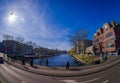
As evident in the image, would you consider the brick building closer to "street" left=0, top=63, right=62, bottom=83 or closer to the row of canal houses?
"street" left=0, top=63, right=62, bottom=83

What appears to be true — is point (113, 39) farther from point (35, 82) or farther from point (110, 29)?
point (35, 82)

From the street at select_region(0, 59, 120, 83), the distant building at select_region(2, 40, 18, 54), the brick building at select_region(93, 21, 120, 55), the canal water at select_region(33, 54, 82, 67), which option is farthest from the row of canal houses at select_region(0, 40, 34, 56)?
the street at select_region(0, 59, 120, 83)

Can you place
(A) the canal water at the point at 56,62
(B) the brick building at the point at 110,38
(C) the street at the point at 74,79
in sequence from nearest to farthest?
1. (C) the street at the point at 74,79
2. (A) the canal water at the point at 56,62
3. (B) the brick building at the point at 110,38

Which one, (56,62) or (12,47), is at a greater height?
(12,47)

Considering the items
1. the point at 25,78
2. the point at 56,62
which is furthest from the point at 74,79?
the point at 56,62

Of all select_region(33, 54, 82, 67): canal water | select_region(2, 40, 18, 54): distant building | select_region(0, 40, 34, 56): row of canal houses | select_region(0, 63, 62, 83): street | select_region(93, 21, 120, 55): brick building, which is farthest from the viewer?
select_region(2, 40, 18, 54): distant building

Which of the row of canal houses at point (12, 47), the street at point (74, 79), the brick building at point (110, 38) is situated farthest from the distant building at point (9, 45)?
the street at point (74, 79)

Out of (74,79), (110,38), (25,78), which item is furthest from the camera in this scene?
(110,38)

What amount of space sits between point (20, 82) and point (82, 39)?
44963 millimetres

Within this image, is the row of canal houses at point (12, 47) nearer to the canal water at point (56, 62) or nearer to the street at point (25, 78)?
the canal water at point (56, 62)

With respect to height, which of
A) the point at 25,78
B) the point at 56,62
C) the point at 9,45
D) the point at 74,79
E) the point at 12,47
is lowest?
the point at 25,78

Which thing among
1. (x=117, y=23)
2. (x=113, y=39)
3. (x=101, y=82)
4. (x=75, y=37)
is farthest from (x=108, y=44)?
(x=101, y=82)

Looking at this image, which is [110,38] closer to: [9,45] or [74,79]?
[74,79]

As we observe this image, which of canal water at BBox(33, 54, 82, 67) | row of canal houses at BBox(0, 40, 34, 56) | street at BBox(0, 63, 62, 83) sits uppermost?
row of canal houses at BBox(0, 40, 34, 56)
